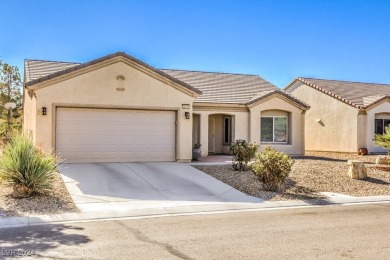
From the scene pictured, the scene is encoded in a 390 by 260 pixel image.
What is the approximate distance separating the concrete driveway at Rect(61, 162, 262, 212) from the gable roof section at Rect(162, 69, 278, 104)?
7.20 metres

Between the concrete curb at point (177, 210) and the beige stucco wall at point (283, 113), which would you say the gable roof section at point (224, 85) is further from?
the concrete curb at point (177, 210)

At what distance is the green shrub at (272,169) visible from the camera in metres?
11.7

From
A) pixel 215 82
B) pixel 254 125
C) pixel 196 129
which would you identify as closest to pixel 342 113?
pixel 254 125

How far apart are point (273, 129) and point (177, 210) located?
554 inches

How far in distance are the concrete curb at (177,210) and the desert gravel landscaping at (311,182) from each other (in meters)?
0.57

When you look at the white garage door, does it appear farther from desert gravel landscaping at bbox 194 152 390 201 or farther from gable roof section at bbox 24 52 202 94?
desert gravel landscaping at bbox 194 152 390 201

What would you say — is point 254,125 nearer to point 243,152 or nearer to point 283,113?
point 283,113

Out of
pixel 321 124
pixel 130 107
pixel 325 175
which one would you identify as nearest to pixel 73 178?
pixel 130 107

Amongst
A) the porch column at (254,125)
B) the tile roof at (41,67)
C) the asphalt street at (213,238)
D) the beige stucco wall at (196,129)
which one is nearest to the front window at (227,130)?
the porch column at (254,125)

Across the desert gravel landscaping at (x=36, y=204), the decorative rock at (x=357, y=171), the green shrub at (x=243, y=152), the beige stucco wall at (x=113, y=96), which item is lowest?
the desert gravel landscaping at (x=36, y=204)

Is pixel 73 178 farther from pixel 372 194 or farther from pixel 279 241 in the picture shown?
pixel 372 194

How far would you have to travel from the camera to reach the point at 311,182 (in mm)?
13242


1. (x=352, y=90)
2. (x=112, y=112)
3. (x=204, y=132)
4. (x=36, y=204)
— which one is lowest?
(x=36, y=204)

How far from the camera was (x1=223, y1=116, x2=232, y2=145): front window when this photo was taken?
22.0 m
